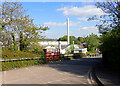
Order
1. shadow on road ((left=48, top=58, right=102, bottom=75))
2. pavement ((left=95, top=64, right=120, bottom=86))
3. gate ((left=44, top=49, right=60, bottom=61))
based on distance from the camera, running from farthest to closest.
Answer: gate ((left=44, top=49, right=60, bottom=61)), shadow on road ((left=48, top=58, right=102, bottom=75)), pavement ((left=95, top=64, right=120, bottom=86))

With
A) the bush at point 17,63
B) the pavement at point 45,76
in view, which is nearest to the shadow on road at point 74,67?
the pavement at point 45,76

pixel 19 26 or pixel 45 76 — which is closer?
pixel 45 76

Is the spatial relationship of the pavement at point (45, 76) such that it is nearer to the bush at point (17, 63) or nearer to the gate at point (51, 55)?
the bush at point (17, 63)

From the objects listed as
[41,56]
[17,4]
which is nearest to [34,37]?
[41,56]

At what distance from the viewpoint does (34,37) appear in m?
22.0

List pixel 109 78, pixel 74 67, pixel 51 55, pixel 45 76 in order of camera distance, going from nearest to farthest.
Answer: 1. pixel 109 78
2. pixel 45 76
3. pixel 74 67
4. pixel 51 55

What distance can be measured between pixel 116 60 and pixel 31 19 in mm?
13897

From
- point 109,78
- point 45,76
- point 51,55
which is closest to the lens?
point 109,78

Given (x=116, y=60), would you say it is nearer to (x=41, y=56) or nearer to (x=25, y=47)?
(x=41, y=56)

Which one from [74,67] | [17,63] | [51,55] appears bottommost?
[74,67]

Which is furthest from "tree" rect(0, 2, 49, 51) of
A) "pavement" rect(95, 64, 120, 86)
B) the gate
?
"pavement" rect(95, 64, 120, 86)

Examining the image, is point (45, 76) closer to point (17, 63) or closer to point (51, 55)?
point (17, 63)

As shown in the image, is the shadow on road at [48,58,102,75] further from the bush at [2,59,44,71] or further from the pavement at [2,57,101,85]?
the bush at [2,59,44,71]

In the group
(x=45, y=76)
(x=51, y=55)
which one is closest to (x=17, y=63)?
(x=45, y=76)
